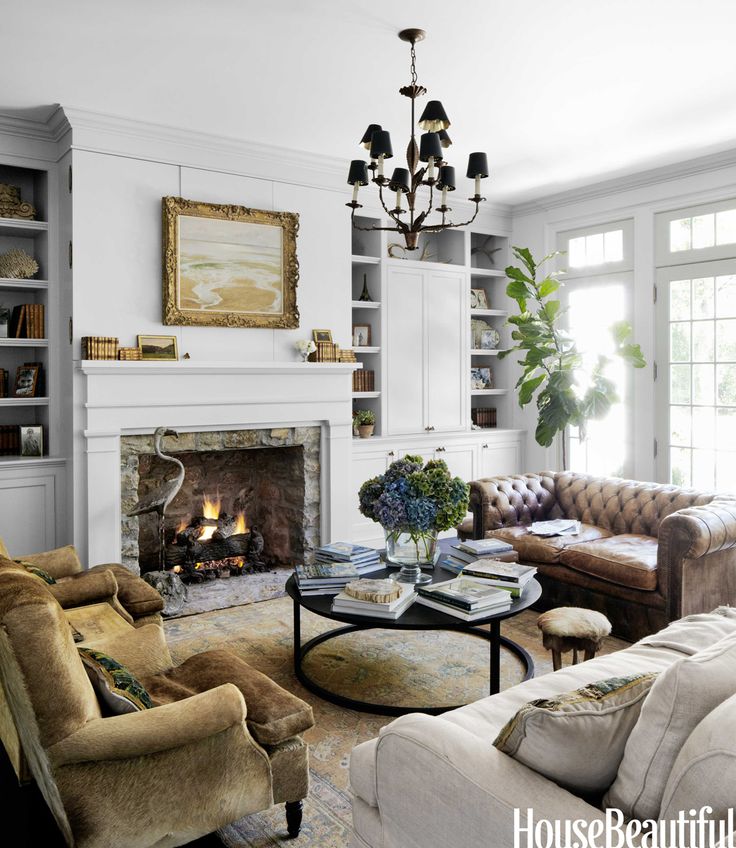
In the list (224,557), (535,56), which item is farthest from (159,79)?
(224,557)

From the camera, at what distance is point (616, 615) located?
383cm

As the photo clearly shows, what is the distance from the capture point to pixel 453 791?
1.42m

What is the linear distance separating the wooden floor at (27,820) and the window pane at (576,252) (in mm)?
5183

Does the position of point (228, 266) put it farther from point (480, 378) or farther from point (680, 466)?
point (680, 466)

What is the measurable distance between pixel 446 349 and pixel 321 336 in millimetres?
1398

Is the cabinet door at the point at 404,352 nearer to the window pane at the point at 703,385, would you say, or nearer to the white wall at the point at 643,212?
the white wall at the point at 643,212

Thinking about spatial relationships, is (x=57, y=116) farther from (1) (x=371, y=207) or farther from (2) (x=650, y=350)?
(2) (x=650, y=350)

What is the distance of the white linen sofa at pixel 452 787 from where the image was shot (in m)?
1.33

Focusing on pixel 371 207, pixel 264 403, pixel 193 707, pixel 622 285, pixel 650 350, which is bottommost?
pixel 193 707

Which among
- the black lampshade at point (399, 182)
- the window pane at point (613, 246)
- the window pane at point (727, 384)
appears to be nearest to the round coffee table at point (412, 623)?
the black lampshade at point (399, 182)

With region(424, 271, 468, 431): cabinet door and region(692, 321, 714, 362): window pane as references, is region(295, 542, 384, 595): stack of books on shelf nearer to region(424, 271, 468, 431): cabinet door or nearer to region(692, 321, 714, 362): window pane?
region(424, 271, 468, 431): cabinet door

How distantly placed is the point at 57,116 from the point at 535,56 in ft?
8.89

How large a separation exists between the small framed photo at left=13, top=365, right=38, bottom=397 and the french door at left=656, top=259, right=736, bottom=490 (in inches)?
173

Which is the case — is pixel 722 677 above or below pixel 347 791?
above
